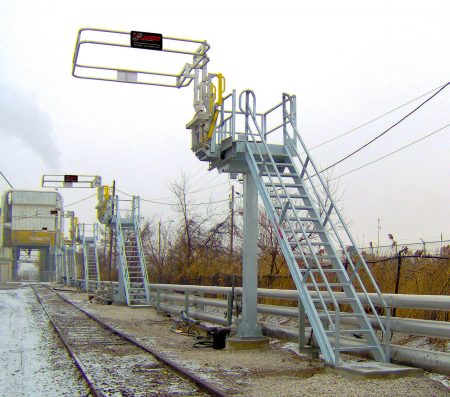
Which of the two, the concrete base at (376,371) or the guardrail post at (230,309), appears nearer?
the concrete base at (376,371)

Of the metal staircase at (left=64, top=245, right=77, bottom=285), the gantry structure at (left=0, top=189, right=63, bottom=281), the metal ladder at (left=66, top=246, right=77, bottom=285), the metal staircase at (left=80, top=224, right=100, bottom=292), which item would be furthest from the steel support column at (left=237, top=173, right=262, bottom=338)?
the gantry structure at (left=0, top=189, right=63, bottom=281)

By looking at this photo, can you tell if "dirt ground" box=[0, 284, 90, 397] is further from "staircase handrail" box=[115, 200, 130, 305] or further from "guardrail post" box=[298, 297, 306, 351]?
"staircase handrail" box=[115, 200, 130, 305]

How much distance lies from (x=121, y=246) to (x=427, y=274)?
15.6 metres

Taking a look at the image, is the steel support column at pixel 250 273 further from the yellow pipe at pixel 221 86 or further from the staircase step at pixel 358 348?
the staircase step at pixel 358 348

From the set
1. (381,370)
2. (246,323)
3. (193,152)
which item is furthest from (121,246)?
(381,370)

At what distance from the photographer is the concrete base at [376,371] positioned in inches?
297

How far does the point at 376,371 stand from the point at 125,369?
155 inches

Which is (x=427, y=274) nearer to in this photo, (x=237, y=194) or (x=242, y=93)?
(x=242, y=93)

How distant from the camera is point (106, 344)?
39.7ft

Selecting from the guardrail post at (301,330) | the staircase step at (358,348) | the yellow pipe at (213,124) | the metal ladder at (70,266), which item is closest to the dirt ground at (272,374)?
the guardrail post at (301,330)

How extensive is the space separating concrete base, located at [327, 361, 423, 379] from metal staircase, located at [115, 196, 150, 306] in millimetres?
16100

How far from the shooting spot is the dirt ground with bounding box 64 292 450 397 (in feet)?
23.1

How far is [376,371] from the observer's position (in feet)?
24.8

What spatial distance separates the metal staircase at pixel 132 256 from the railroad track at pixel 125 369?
30.1 ft
